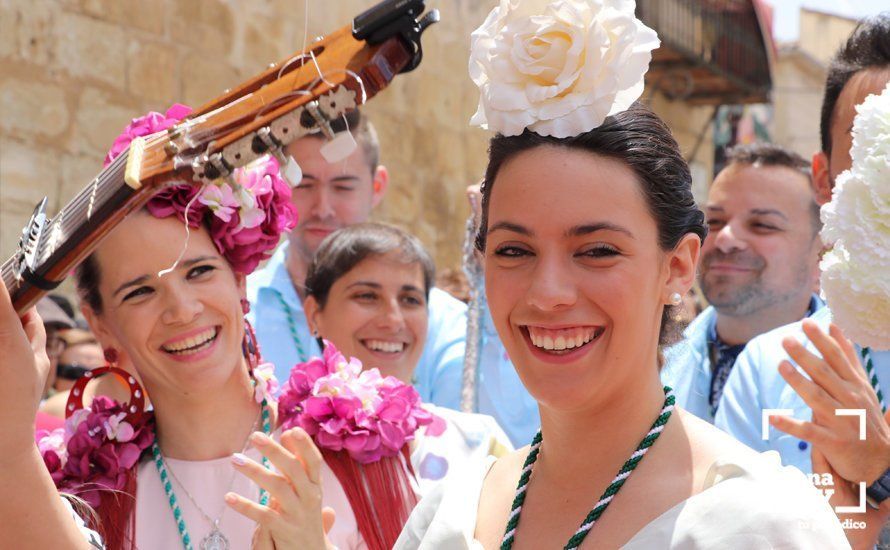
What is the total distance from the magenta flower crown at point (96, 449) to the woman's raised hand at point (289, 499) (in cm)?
79

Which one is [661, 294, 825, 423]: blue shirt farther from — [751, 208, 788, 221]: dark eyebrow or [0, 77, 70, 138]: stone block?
[0, 77, 70, 138]: stone block

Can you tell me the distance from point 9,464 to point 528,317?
1.06 m

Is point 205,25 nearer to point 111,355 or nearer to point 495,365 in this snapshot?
point 495,365

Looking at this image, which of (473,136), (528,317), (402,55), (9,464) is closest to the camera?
(402,55)

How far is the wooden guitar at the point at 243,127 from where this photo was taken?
76.1 inches

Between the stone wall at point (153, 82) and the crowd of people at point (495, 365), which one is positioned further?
the stone wall at point (153, 82)

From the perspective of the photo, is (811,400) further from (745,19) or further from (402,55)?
(745,19)

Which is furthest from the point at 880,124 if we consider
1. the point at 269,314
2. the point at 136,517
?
the point at 269,314

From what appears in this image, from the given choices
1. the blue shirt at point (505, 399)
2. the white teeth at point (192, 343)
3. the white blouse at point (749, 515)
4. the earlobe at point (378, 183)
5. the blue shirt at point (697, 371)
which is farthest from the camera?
the earlobe at point (378, 183)

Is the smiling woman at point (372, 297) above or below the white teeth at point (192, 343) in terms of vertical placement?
above

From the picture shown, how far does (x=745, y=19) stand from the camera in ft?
46.1

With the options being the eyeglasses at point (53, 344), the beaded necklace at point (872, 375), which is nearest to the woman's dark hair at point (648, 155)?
the beaded necklace at point (872, 375)

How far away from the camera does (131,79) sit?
6215 millimetres

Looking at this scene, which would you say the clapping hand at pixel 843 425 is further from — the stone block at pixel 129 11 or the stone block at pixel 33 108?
the stone block at pixel 129 11
